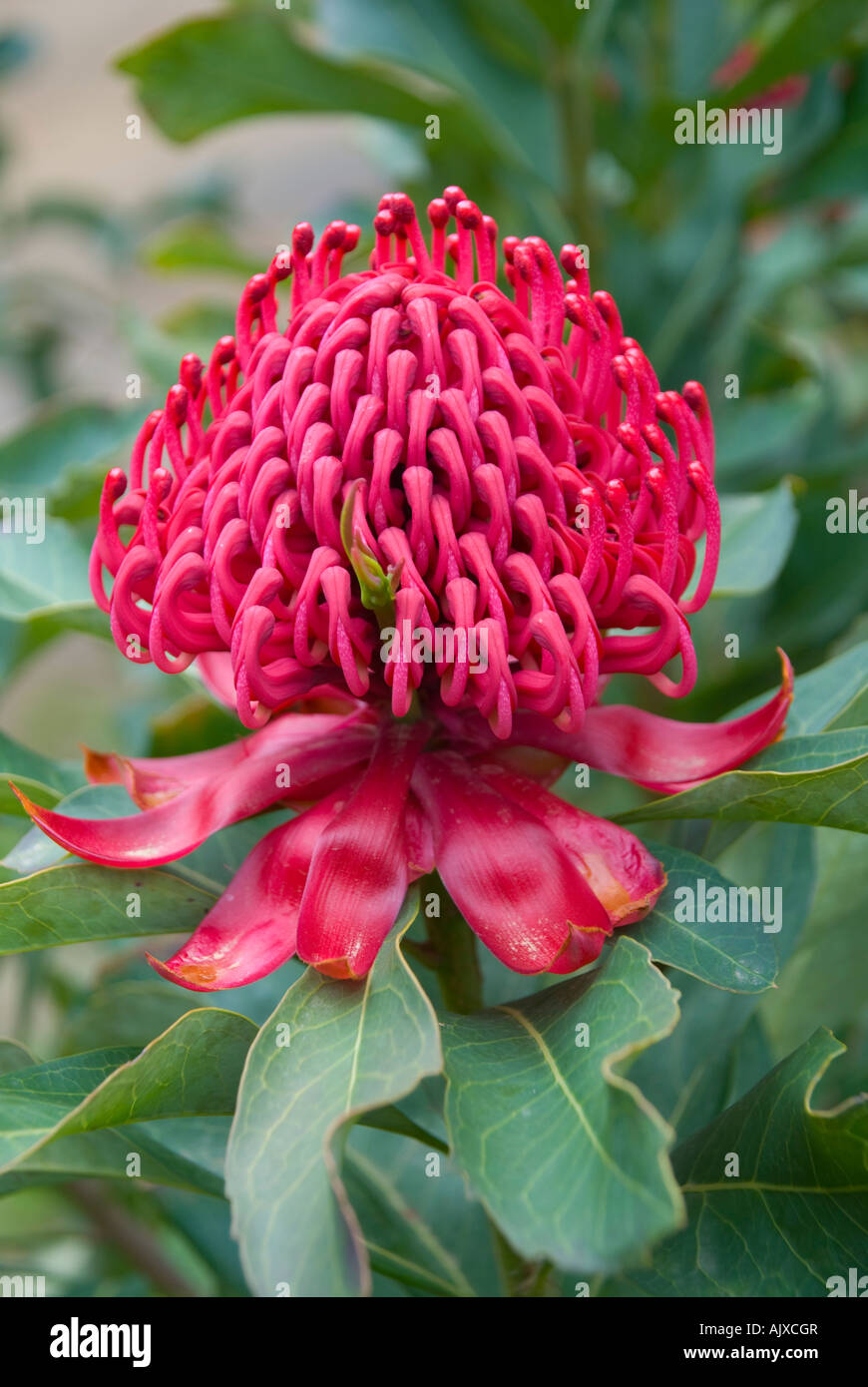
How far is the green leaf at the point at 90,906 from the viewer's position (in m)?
1.26

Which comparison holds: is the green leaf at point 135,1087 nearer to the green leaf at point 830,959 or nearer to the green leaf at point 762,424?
the green leaf at point 830,959

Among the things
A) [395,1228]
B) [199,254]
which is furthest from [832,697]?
[199,254]

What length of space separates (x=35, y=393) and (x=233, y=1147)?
12.6 ft

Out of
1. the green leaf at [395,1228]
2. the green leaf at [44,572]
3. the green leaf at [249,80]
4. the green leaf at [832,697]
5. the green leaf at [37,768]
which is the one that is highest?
the green leaf at [249,80]

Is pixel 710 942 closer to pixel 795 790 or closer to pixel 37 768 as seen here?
pixel 795 790

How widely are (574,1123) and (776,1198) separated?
0.39 metres

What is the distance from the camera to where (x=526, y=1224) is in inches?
38.1

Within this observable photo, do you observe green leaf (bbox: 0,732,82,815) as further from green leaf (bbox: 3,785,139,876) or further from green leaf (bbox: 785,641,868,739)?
green leaf (bbox: 785,641,868,739)

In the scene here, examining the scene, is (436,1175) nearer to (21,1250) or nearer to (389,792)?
(389,792)

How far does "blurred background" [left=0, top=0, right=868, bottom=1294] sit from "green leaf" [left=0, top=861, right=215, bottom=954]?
0.41 metres

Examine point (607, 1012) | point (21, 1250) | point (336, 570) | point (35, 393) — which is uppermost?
point (35, 393)

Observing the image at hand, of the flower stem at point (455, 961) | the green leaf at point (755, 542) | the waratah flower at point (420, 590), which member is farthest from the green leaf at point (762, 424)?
the flower stem at point (455, 961)

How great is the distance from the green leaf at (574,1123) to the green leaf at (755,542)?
29.8 inches

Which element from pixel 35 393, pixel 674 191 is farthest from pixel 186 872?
pixel 35 393
